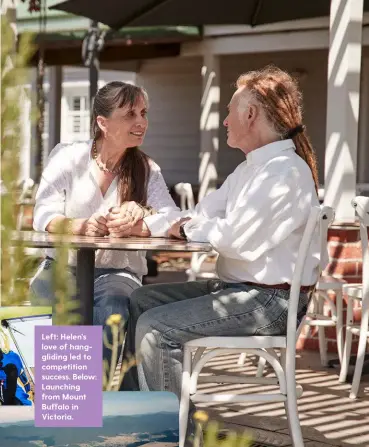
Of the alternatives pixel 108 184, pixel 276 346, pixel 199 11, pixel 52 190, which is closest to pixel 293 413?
pixel 276 346

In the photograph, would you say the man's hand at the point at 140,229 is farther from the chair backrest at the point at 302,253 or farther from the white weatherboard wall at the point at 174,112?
the white weatherboard wall at the point at 174,112

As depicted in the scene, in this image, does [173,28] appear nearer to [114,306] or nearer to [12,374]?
[114,306]

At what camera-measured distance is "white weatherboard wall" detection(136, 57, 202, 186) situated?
43.2ft

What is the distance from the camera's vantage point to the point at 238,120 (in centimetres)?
337

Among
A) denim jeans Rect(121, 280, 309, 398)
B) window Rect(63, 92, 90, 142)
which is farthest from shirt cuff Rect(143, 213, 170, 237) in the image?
window Rect(63, 92, 90, 142)

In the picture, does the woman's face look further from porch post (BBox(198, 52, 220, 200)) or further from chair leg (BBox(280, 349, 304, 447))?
porch post (BBox(198, 52, 220, 200))

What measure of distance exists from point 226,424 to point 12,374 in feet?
7.69

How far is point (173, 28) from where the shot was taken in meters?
10.2

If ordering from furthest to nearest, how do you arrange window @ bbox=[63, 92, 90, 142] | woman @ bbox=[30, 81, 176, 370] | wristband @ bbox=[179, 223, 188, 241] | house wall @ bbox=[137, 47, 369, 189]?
window @ bbox=[63, 92, 90, 142] < house wall @ bbox=[137, 47, 369, 189] < woman @ bbox=[30, 81, 176, 370] < wristband @ bbox=[179, 223, 188, 241]

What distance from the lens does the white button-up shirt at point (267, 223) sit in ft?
10.3

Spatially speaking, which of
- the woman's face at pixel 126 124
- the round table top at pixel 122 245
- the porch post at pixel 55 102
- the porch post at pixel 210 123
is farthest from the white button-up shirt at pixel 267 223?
the porch post at pixel 55 102

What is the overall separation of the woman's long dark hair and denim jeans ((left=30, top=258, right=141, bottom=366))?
29 cm

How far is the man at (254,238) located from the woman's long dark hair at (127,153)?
1.43ft

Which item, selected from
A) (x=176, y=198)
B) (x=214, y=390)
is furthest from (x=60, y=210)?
(x=176, y=198)
